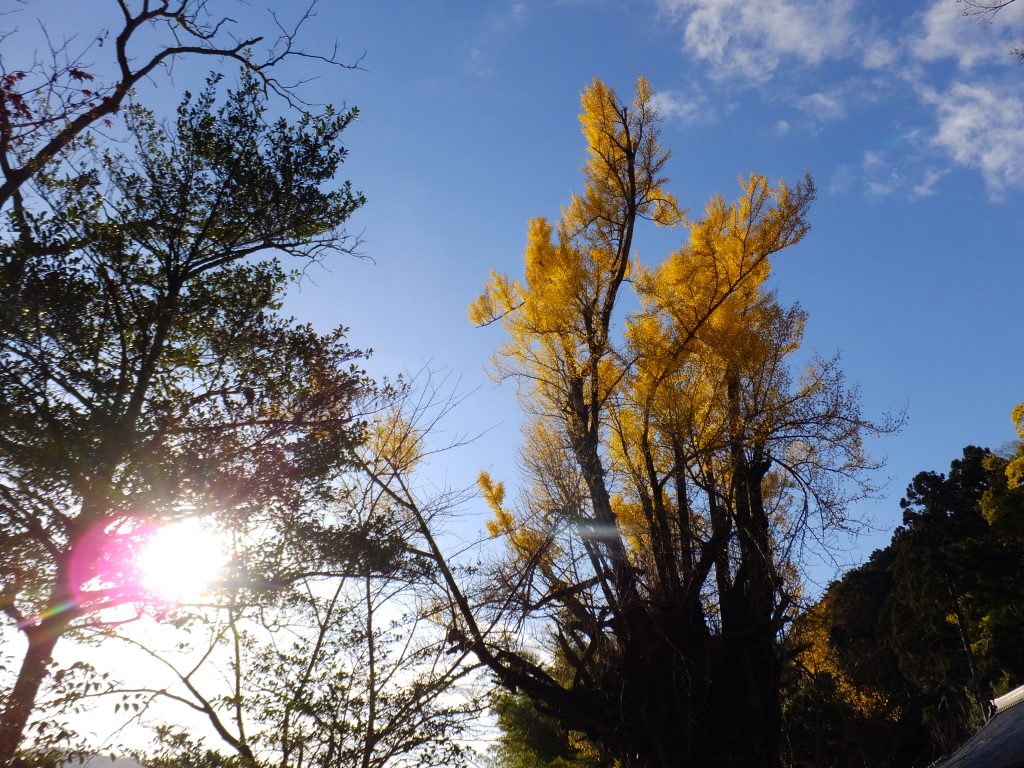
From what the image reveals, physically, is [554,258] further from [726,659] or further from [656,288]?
[726,659]

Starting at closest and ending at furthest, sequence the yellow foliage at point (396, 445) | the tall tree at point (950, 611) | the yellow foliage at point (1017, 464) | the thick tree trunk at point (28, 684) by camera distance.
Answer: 1. the thick tree trunk at point (28, 684)
2. the yellow foliage at point (396, 445)
3. the yellow foliage at point (1017, 464)
4. the tall tree at point (950, 611)

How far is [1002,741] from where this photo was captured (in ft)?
30.3

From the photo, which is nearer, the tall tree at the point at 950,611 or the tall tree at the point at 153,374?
the tall tree at the point at 153,374

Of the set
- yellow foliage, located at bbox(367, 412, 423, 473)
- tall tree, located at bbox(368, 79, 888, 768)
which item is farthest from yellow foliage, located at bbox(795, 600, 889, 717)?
yellow foliage, located at bbox(367, 412, 423, 473)

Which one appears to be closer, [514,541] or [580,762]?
[514,541]

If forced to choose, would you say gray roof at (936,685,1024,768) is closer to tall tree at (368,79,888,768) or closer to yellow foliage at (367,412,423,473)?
tall tree at (368,79,888,768)

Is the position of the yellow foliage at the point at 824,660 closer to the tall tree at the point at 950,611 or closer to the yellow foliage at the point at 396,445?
the tall tree at the point at 950,611

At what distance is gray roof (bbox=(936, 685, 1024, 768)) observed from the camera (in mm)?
8398

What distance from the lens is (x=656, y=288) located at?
Answer: 8.55 meters

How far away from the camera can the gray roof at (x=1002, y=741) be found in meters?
8.40

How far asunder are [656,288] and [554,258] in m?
1.36

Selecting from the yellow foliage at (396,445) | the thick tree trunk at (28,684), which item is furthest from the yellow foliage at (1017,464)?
the thick tree trunk at (28,684)

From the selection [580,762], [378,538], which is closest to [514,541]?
[378,538]

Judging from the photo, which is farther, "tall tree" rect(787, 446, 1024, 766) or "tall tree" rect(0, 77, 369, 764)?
"tall tree" rect(787, 446, 1024, 766)
